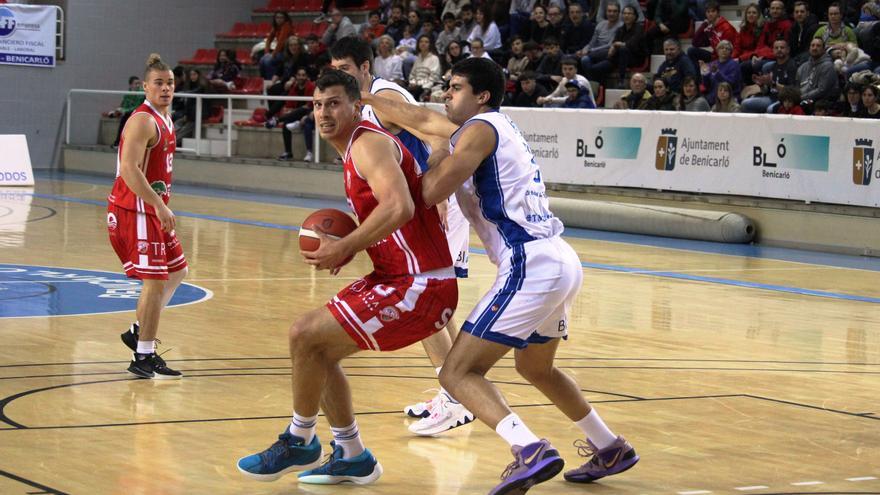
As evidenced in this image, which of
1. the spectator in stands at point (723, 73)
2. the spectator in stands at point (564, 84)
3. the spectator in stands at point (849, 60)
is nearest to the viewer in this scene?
the spectator in stands at point (849, 60)

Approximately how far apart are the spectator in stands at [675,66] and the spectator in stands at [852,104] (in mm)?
2681

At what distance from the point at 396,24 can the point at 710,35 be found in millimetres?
6787

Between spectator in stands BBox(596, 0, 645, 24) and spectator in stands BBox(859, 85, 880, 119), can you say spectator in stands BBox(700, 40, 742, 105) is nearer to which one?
spectator in stands BBox(596, 0, 645, 24)

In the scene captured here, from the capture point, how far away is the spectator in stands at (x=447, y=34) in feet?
74.0

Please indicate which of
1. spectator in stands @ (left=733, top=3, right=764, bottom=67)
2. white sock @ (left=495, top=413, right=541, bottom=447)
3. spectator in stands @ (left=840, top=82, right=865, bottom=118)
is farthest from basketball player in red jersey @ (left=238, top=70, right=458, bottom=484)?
spectator in stands @ (left=733, top=3, right=764, bottom=67)

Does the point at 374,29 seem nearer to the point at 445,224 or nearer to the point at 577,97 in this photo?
the point at 577,97

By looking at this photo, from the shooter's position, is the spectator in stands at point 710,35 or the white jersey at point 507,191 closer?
the white jersey at point 507,191

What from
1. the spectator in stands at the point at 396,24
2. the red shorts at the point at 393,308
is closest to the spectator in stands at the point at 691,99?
the spectator in stands at the point at 396,24

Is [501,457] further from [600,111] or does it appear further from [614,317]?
[600,111]

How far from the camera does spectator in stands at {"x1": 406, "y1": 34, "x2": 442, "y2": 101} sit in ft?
70.8

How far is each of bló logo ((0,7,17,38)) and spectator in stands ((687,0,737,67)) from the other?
14499 millimetres

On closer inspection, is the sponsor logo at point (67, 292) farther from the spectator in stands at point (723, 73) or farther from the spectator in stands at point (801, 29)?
the spectator in stands at point (801, 29)

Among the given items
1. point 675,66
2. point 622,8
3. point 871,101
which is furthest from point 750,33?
point 871,101

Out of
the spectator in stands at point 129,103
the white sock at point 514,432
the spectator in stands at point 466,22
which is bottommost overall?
the spectator in stands at point 129,103
